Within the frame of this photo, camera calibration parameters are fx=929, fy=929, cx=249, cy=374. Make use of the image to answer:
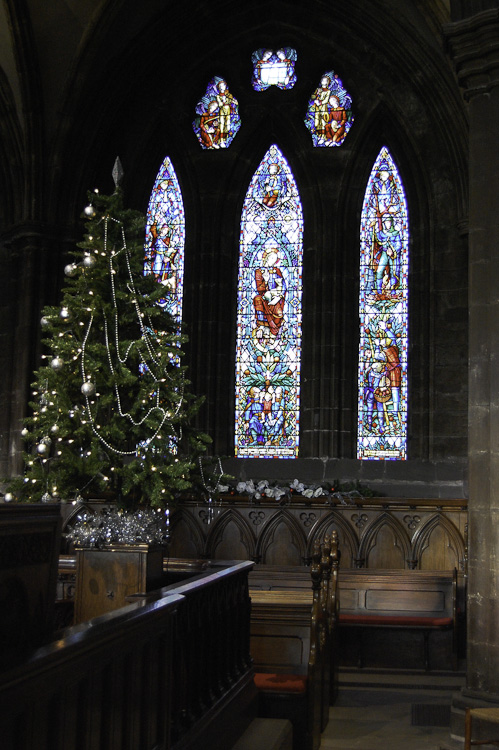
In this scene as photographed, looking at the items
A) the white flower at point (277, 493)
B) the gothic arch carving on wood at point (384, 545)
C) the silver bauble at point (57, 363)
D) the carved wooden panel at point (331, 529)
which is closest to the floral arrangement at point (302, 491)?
the white flower at point (277, 493)

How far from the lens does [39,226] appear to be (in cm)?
1270

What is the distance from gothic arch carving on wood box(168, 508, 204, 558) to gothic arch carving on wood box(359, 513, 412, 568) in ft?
5.97

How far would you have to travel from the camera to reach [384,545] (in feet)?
33.2

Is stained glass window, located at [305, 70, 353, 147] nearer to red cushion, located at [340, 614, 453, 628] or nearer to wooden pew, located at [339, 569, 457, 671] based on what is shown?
wooden pew, located at [339, 569, 457, 671]

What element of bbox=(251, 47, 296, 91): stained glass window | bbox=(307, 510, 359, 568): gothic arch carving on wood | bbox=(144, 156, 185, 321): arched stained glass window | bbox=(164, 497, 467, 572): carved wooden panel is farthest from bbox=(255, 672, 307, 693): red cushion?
bbox=(251, 47, 296, 91): stained glass window

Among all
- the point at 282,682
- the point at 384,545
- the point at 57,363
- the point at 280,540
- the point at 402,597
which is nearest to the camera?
the point at 282,682

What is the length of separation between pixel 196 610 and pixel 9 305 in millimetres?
9450

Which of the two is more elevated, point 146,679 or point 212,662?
point 146,679

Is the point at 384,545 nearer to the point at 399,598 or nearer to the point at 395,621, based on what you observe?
the point at 399,598

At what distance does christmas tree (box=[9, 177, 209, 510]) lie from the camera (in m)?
6.52

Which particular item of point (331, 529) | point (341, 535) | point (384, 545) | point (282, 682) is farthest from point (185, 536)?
point (282, 682)

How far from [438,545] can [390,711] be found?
2.88 metres

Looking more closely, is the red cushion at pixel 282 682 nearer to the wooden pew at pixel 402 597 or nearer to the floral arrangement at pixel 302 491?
the wooden pew at pixel 402 597

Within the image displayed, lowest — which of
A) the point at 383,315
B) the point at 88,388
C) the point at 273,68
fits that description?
the point at 88,388
